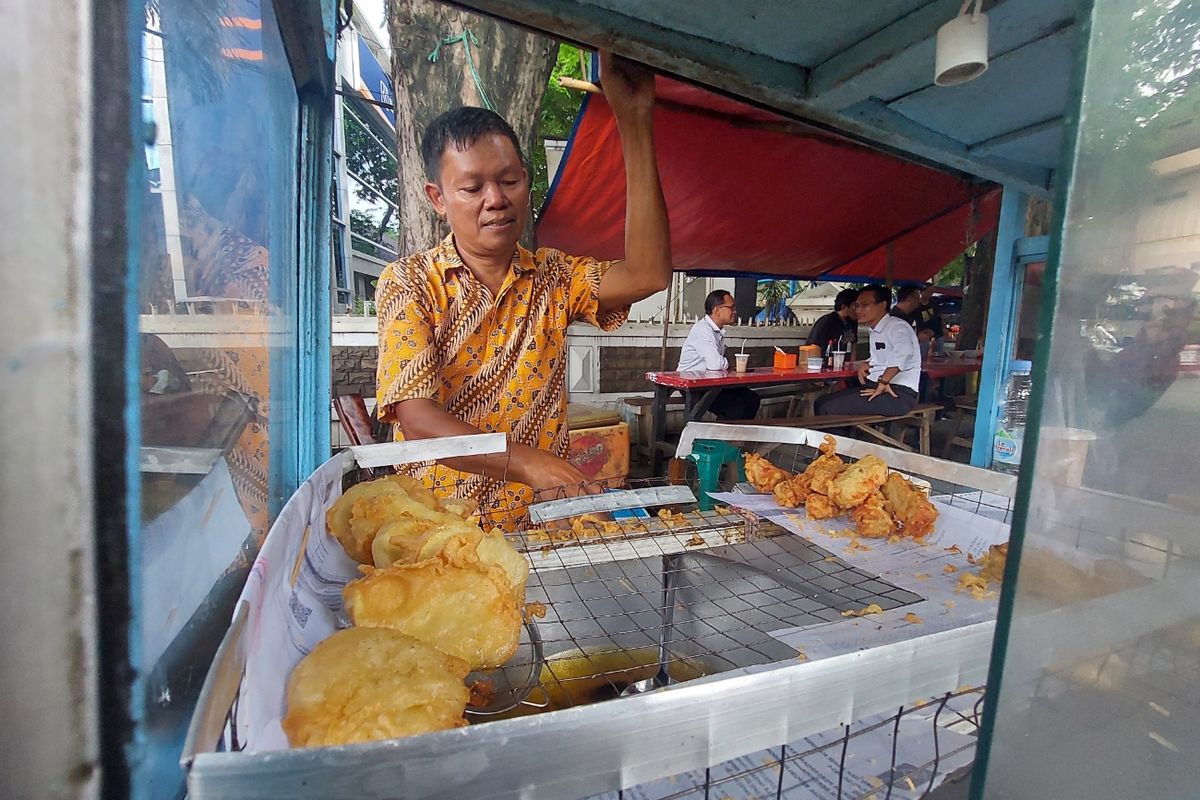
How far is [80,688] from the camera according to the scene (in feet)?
1.55

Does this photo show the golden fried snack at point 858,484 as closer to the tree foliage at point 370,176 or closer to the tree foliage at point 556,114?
the tree foliage at point 556,114

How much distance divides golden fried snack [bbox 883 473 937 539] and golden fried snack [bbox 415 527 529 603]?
4.64 feet

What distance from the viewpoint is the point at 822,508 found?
2109 mm

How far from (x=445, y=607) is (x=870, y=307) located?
25.6 feet

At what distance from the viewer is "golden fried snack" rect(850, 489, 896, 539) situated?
6.51 feet

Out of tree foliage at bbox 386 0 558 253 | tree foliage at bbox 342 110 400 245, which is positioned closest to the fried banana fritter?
tree foliage at bbox 386 0 558 253

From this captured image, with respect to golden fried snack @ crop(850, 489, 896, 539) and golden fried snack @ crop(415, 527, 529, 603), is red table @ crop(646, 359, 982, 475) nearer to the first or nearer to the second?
golden fried snack @ crop(850, 489, 896, 539)

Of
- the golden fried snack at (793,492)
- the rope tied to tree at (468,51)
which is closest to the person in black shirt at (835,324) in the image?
the rope tied to tree at (468,51)

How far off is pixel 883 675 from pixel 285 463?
1486mm

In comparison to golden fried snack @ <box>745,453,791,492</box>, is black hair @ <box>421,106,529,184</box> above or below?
above

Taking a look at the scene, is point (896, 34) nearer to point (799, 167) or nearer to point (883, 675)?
point (883, 675)

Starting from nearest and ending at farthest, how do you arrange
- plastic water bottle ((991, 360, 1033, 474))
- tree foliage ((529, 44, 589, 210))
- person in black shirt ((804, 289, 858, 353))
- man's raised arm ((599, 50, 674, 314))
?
man's raised arm ((599, 50, 674, 314)), plastic water bottle ((991, 360, 1033, 474)), person in black shirt ((804, 289, 858, 353)), tree foliage ((529, 44, 589, 210))

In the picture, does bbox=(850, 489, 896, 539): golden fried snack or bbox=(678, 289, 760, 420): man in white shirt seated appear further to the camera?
bbox=(678, 289, 760, 420): man in white shirt seated

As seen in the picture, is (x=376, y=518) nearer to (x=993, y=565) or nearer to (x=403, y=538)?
(x=403, y=538)
